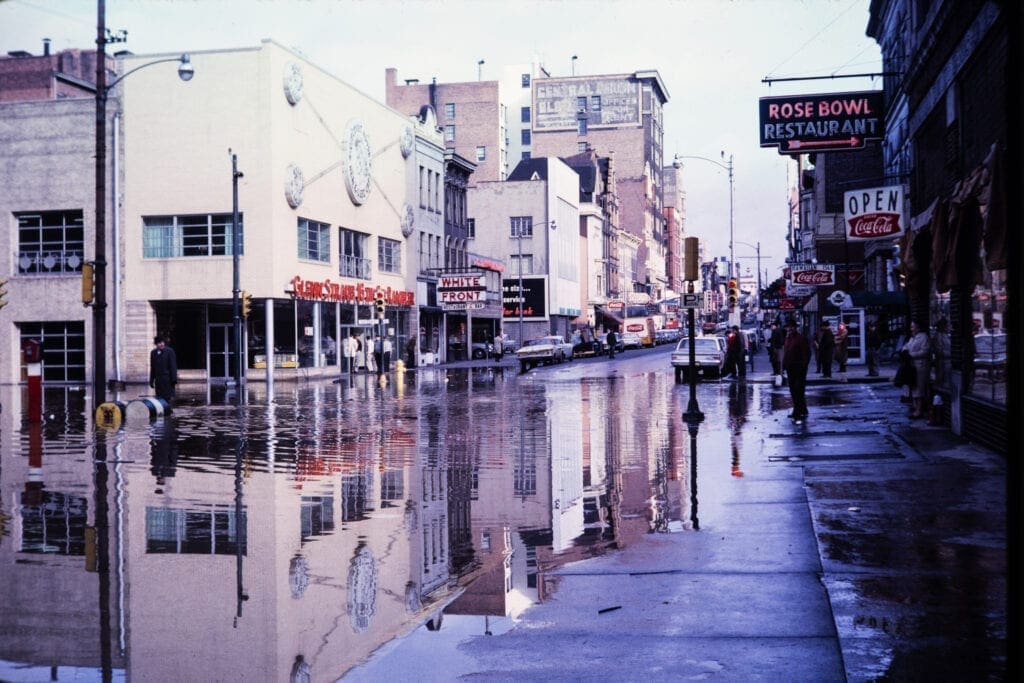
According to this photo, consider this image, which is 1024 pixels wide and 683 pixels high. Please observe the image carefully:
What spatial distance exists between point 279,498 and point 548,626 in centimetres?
641

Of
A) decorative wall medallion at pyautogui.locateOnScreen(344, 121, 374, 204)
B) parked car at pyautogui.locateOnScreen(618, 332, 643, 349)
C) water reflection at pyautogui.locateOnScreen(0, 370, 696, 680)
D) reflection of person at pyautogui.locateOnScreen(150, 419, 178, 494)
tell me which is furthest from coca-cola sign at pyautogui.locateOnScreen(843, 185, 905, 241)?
parked car at pyautogui.locateOnScreen(618, 332, 643, 349)

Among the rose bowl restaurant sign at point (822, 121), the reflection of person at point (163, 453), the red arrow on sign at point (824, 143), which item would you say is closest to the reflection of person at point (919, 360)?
the red arrow on sign at point (824, 143)

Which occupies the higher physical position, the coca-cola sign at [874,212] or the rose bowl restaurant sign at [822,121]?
the rose bowl restaurant sign at [822,121]

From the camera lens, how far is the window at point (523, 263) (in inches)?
4124

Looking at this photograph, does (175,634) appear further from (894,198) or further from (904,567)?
(894,198)

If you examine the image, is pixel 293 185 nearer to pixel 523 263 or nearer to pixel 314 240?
pixel 314 240

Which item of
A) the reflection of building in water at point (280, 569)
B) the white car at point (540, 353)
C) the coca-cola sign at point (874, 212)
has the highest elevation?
the coca-cola sign at point (874, 212)

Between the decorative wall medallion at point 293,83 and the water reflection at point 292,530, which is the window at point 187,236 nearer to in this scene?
the decorative wall medallion at point 293,83

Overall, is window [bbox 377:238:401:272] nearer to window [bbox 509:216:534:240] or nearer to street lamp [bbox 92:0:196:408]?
street lamp [bbox 92:0:196:408]

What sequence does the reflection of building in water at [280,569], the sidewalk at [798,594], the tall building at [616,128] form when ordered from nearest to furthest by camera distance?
1. the sidewalk at [798,594]
2. the reflection of building in water at [280,569]
3. the tall building at [616,128]

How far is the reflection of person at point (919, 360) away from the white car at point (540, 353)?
117 ft

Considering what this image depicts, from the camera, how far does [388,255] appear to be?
216 feet

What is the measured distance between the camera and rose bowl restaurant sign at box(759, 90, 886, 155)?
2730cm

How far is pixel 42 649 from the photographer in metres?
6.50
